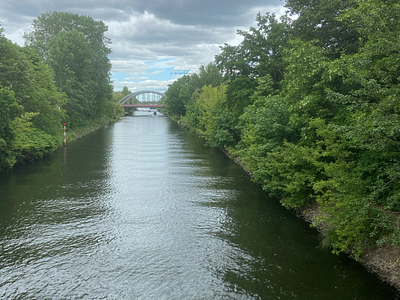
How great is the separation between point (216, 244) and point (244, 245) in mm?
1177

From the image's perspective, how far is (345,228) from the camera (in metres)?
11.1

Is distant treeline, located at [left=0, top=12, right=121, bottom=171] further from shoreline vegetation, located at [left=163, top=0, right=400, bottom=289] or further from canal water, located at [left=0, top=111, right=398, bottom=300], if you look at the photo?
shoreline vegetation, located at [left=163, top=0, right=400, bottom=289]

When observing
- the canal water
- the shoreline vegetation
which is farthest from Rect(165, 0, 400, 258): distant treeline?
the canal water

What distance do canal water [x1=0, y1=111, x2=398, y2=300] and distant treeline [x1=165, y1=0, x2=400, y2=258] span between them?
1.45 metres

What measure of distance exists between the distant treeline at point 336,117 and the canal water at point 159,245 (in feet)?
4.75

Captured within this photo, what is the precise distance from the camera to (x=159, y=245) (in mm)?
12727

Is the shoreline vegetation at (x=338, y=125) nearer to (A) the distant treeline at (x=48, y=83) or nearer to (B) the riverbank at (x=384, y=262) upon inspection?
(B) the riverbank at (x=384, y=262)

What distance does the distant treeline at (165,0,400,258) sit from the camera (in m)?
10.2

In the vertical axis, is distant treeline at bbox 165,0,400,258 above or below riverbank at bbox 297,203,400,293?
above

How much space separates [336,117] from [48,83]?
106 ft

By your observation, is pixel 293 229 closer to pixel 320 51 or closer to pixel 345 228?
pixel 345 228

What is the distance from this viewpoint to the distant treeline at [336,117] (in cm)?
1016

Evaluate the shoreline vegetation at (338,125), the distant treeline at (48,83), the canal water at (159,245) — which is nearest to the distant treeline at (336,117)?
the shoreline vegetation at (338,125)

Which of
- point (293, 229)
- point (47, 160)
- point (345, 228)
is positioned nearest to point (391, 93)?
point (345, 228)
